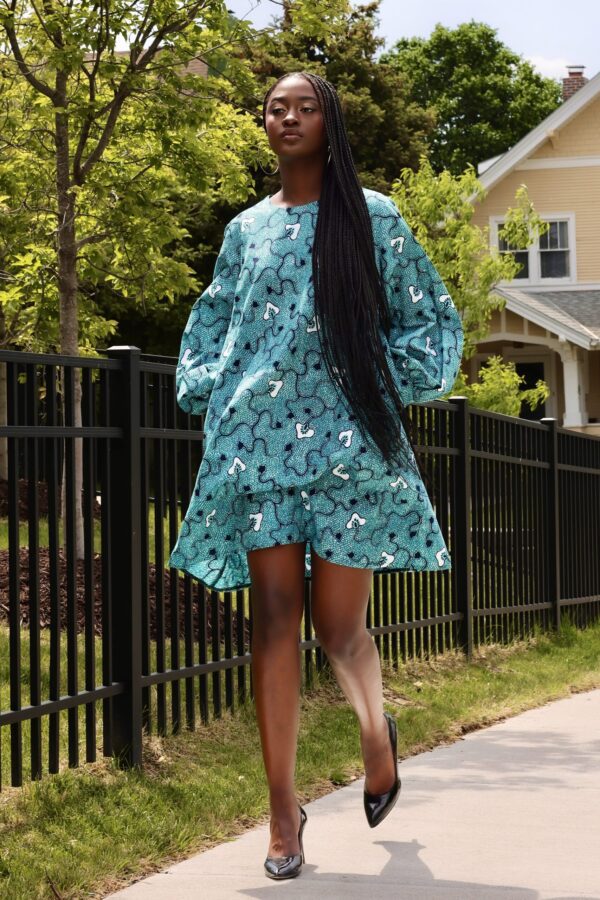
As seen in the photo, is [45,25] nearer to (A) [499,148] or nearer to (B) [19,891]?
(B) [19,891]

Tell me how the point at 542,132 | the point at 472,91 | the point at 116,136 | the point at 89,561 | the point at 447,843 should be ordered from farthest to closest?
the point at 472,91 → the point at 542,132 → the point at 116,136 → the point at 89,561 → the point at 447,843

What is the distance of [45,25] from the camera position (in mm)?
8867

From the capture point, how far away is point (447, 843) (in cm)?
401

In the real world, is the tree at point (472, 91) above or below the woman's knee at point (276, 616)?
above

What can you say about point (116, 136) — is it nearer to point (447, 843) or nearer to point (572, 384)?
point (447, 843)

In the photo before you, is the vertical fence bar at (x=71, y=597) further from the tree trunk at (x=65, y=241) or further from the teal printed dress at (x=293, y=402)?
the tree trunk at (x=65, y=241)

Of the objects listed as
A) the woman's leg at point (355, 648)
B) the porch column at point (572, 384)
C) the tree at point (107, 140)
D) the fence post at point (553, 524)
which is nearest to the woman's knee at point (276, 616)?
the woman's leg at point (355, 648)

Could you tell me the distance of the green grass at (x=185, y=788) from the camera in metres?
3.68

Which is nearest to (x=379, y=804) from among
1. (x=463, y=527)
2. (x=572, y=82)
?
(x=463, y=527)

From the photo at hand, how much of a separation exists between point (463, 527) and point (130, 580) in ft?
11.7

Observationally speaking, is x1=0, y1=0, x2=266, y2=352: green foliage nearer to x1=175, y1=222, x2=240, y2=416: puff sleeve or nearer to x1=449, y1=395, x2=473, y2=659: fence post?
x1=449, y1=395, x2=473, y2=659: fence post

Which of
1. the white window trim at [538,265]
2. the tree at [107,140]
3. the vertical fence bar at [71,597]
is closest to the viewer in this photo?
the vertical fence bar at [71,597]

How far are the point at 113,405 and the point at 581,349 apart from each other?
2244cm

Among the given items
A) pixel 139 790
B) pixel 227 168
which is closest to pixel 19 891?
pixel 139 790
